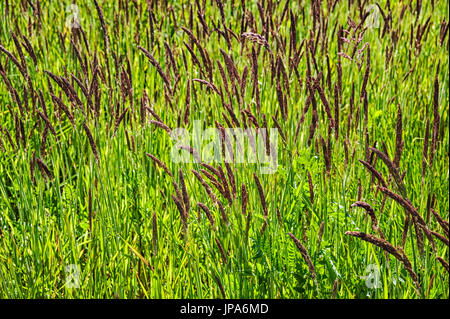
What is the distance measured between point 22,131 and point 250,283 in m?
0.87

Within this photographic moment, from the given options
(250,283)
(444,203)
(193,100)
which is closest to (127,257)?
(250,283)

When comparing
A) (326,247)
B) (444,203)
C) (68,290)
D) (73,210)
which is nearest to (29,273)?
(68,290)

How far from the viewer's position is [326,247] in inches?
59.2

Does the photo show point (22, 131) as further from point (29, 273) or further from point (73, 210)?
point (29, 273)

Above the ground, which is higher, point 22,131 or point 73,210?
point 22,131

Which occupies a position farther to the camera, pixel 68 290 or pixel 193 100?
pixel 193 100

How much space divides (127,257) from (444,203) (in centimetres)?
119

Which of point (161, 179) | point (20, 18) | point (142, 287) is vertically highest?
point (20, 18)

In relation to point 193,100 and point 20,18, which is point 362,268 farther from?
point 20,18

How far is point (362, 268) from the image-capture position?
1490 mm
